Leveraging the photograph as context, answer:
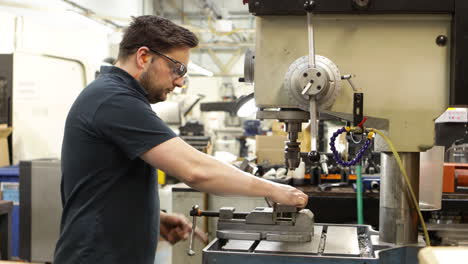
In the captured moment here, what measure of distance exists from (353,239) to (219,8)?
5.89m

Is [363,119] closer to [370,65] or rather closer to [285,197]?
[370,65]

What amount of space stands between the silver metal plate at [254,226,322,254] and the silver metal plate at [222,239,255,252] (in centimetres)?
2

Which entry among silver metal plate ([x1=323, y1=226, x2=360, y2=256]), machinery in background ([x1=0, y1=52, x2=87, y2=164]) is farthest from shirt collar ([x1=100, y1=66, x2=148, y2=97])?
machinery in background ([x1=0, y1=52, x2=87, y2=164])

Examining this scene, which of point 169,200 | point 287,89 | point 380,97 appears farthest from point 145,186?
point 169,200

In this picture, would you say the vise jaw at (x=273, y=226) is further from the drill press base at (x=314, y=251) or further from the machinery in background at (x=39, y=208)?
the machinery in background at (x=39, y=208)

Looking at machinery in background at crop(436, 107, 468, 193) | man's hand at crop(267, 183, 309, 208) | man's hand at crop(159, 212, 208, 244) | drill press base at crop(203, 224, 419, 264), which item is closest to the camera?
drill press base at crop(203, 224, 419, 264)

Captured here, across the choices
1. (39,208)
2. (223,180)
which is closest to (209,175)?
(223,180)

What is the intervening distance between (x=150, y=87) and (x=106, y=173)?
0.87ft

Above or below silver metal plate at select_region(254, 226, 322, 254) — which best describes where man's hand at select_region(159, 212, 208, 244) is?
below

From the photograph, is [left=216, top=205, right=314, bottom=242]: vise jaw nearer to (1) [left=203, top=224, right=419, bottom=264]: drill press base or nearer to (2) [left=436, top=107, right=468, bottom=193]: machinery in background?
(1) [left=203, top=224, right=419, bottom=264]: drill press base

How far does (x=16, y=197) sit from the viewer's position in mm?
3020

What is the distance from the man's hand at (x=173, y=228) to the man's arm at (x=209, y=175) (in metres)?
0.31

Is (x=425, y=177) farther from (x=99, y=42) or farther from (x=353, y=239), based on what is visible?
(x=99, y=42)

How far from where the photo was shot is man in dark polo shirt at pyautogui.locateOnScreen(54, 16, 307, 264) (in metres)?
1.09
